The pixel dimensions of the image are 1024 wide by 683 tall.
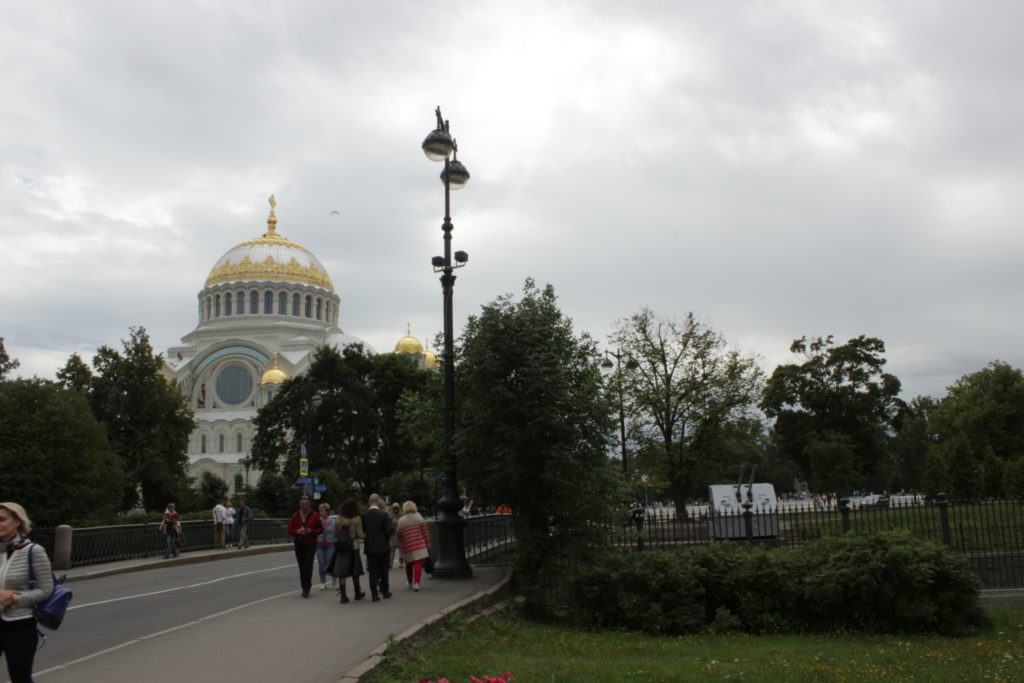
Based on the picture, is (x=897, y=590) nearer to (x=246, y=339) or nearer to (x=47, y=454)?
(x=47, y=454)

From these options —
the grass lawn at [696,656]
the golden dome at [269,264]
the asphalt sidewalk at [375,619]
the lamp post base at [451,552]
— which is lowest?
the grass lawn at [696,656]

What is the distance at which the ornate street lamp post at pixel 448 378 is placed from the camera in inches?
501

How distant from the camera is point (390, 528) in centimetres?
1102

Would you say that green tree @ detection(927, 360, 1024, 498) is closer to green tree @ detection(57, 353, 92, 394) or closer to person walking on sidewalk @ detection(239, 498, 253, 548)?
person walking on sidewalk @ detection(239, 498, 253, 548)

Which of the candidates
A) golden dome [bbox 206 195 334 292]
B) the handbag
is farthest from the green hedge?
golden dome [bbox 206 195 334 292]

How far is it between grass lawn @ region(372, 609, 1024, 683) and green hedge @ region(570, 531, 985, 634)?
1.15ft

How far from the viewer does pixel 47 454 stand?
2481 cm

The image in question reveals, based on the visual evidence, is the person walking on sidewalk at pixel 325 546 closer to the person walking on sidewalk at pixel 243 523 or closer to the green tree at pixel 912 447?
the person walking on sidewalk at pixel 243 523

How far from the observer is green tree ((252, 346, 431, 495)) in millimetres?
44750

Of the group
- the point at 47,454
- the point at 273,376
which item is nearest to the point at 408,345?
the point at 273,376

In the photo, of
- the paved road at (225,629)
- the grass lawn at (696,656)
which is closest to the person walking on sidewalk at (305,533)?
→ the paved road at (225,629)

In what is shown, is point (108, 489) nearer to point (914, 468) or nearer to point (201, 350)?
point (201, 350)

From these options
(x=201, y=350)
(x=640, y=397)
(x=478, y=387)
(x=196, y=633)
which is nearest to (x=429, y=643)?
(x=196, y=633)

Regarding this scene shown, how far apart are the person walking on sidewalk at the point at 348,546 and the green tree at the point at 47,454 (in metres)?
17.9
